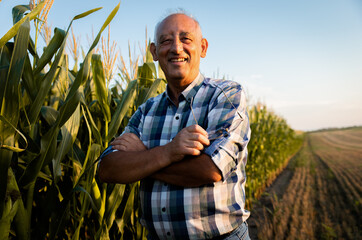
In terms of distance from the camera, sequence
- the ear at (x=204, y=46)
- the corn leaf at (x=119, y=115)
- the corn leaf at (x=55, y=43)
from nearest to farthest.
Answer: the corn leaf at (x=55, y=43) < the ear at (x=204, y=46) < the corn leaf at (x=119, y=115)

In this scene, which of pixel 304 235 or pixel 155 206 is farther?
pixel 304 235

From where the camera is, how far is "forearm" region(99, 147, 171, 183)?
1.22 meters

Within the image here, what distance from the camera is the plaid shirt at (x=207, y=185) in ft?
3.87

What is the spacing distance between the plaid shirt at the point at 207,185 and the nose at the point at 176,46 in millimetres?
204

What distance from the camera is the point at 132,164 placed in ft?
4.16

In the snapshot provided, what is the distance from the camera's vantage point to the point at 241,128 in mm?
1271

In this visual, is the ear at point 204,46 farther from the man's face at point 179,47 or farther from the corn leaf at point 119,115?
the corn leaf at point 119,115

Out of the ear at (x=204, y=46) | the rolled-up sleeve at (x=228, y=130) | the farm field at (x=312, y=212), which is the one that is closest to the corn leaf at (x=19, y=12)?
the ear at (x=204, y=46)

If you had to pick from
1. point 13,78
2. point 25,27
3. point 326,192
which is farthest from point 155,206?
point 326,192

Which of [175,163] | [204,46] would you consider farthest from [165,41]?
[175,163]

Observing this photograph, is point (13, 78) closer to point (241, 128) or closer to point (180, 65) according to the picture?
point (180, 65)

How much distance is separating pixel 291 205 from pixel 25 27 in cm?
512

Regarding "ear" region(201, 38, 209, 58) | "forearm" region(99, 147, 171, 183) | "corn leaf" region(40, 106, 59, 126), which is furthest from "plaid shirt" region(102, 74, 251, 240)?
"corn leaf" region(40, 106, 59, 126)

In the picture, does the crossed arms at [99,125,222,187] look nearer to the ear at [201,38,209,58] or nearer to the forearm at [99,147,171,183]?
the forearm at [99,147,171,183]
